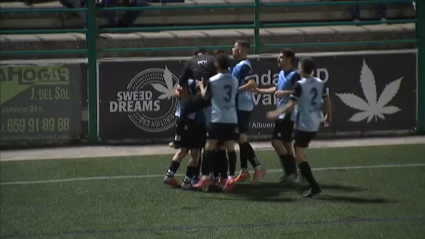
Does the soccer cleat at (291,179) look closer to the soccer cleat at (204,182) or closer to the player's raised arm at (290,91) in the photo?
the soccer cleat at (204,182)

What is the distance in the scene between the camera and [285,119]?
40.8ft

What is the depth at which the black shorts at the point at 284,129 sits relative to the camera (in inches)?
490

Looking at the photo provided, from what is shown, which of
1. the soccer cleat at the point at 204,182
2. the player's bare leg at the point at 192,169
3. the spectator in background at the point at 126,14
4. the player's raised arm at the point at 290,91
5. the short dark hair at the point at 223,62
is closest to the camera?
the short dark hair at the point at 223,62

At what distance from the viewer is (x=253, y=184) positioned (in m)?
12.8

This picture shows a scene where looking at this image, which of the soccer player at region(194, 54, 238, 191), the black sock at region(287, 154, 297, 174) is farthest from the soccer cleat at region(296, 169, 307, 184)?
the soccer player at region(194, 54, 238, 191)

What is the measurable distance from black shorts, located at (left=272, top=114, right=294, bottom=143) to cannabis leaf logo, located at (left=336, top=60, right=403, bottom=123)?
194 inches

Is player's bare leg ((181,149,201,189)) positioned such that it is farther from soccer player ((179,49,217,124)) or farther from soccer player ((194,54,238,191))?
soccer player ((179,49,217,124))

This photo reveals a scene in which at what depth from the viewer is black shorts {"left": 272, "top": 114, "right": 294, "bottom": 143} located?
12438 millimetres

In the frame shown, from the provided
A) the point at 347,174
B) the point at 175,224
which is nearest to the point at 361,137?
the point at 347,174

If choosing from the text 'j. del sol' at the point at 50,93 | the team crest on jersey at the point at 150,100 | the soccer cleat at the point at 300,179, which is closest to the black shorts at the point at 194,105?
the soccer cleat at the point at 300,179

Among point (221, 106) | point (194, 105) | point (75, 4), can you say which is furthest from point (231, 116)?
point (75, 4)

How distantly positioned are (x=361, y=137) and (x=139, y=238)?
852cm

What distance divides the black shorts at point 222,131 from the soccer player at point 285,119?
77 cm

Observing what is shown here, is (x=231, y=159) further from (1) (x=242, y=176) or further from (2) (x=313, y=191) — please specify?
(2) (x=313, y=191)
